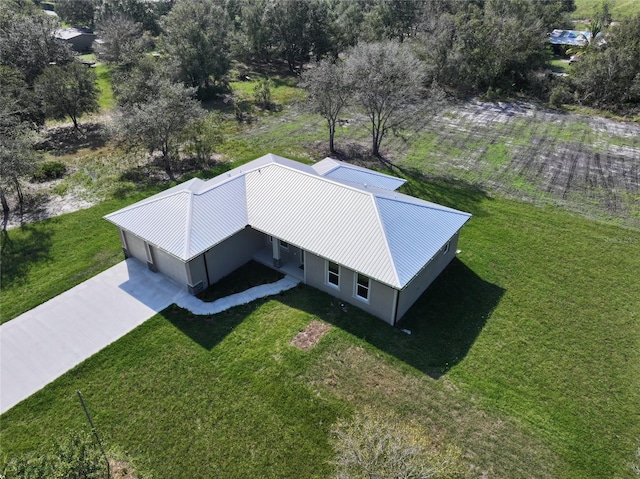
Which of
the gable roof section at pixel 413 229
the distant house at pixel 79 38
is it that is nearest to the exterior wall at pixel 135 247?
the gable roof section at pixel 413 229

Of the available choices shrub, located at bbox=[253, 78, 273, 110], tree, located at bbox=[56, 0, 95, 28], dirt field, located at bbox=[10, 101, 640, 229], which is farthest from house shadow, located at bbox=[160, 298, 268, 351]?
tree, located at bbox=[56, 0, 95, 28]

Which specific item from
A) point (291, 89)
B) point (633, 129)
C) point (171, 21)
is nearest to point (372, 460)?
point (633, 129)

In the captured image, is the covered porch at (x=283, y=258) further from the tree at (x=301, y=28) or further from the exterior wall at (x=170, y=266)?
the tree at (x=301, y=28)

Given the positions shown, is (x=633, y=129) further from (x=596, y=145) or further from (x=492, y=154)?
(x=492, y=154)

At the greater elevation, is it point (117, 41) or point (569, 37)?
point (117, 41)

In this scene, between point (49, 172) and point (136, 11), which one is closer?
point (49, 172)

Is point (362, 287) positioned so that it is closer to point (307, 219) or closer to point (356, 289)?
point (356, 289)

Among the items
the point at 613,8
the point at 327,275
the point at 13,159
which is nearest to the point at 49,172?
the point at 13,159
